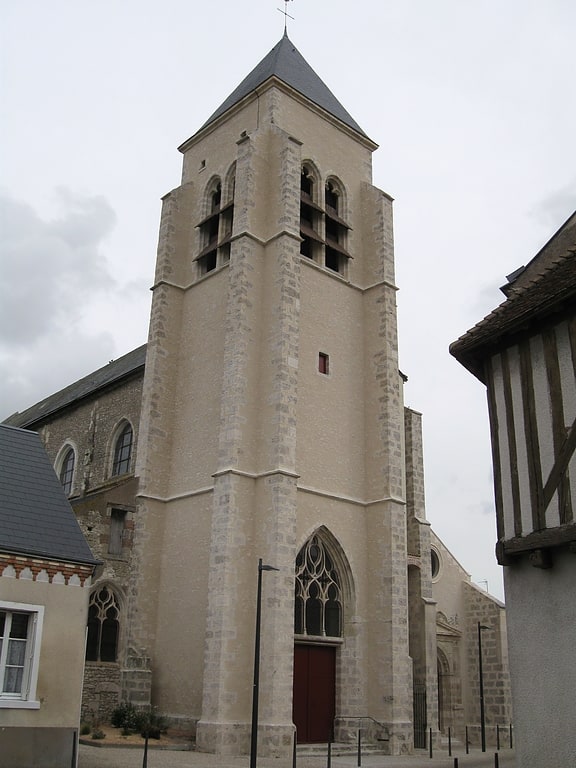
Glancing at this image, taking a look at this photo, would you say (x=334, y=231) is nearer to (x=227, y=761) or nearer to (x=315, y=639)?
(x=315, y=639)

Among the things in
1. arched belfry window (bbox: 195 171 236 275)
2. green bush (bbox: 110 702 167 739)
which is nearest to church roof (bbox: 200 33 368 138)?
arched belfry window (bbox: 195 171 236 275)

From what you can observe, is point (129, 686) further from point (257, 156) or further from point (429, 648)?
point (257, 156)

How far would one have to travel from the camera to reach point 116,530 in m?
18.4

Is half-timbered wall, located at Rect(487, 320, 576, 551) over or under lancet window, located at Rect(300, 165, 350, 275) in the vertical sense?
under

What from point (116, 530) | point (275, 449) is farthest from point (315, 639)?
point (116, 530)

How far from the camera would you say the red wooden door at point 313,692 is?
16.2 m

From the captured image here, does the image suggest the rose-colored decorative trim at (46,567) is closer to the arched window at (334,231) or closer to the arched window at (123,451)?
the arched window at (123,451)

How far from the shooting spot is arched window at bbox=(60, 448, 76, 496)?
25531 mm

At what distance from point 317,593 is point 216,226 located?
10.3 m

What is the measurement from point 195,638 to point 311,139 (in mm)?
13145

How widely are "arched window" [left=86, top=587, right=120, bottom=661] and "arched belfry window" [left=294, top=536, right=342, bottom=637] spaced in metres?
4.23

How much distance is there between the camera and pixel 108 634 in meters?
17.5

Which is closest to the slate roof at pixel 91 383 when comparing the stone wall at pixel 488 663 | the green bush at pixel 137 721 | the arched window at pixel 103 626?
the arched window at pixel 103 626

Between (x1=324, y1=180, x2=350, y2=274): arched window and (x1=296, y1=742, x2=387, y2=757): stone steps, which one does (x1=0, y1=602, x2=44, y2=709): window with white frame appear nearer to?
(x1=296, y1=742, x2=387, y2=757): stone steps
